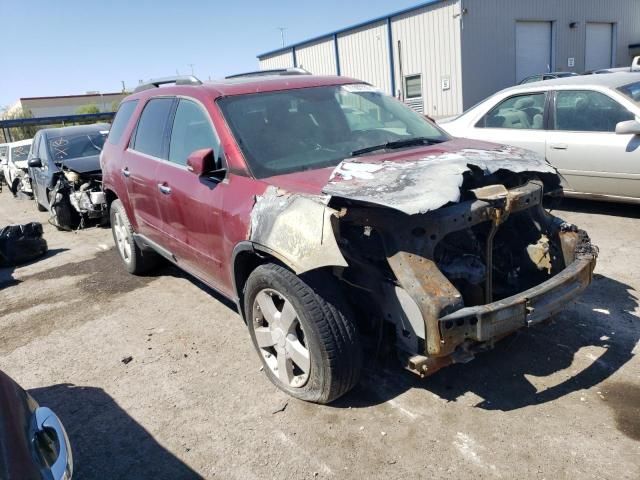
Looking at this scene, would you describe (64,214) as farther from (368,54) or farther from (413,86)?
(368,54)

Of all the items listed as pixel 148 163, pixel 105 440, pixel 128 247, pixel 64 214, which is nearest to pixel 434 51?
pixel 64 214

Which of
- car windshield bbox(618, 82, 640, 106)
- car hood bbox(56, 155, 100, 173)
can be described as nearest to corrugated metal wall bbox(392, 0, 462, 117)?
car windshield bbox(618, 82, 640, 106)

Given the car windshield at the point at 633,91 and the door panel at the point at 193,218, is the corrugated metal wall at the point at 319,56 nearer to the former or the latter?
the car windshield at the point at 633,91

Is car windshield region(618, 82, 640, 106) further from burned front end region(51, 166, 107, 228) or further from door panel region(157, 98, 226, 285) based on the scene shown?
burned front end region(51, 166, 107, 228)

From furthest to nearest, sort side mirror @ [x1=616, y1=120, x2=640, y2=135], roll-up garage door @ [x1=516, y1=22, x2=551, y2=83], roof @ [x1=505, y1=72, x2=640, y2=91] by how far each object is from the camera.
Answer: roll-up garage door @ [x1=516, y1=22, x2=551, y2=83]
roof @ [x1=505, y1=72, x2=640, y2=91]
side mirror @ [x1=616, y1=120, x2=640, y2=135]

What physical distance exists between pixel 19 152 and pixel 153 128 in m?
11.5

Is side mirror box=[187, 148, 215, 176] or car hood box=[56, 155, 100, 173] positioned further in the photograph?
car hood box=[56, 155, 100, 173]

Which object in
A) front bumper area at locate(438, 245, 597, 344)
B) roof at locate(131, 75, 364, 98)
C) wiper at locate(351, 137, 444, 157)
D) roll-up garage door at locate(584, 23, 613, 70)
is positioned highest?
roll-up garage door at locate(584, 23, 613, 70)

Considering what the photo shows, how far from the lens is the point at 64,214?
29.4 ft

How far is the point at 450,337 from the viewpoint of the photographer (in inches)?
103

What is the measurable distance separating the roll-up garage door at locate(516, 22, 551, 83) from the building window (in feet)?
12.9

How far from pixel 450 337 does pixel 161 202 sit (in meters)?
2.79

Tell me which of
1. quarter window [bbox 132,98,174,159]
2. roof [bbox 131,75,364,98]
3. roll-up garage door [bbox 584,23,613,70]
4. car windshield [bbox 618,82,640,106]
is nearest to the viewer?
roof [bbox 131,75,364,98]

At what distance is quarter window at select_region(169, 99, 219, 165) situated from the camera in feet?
12.6
